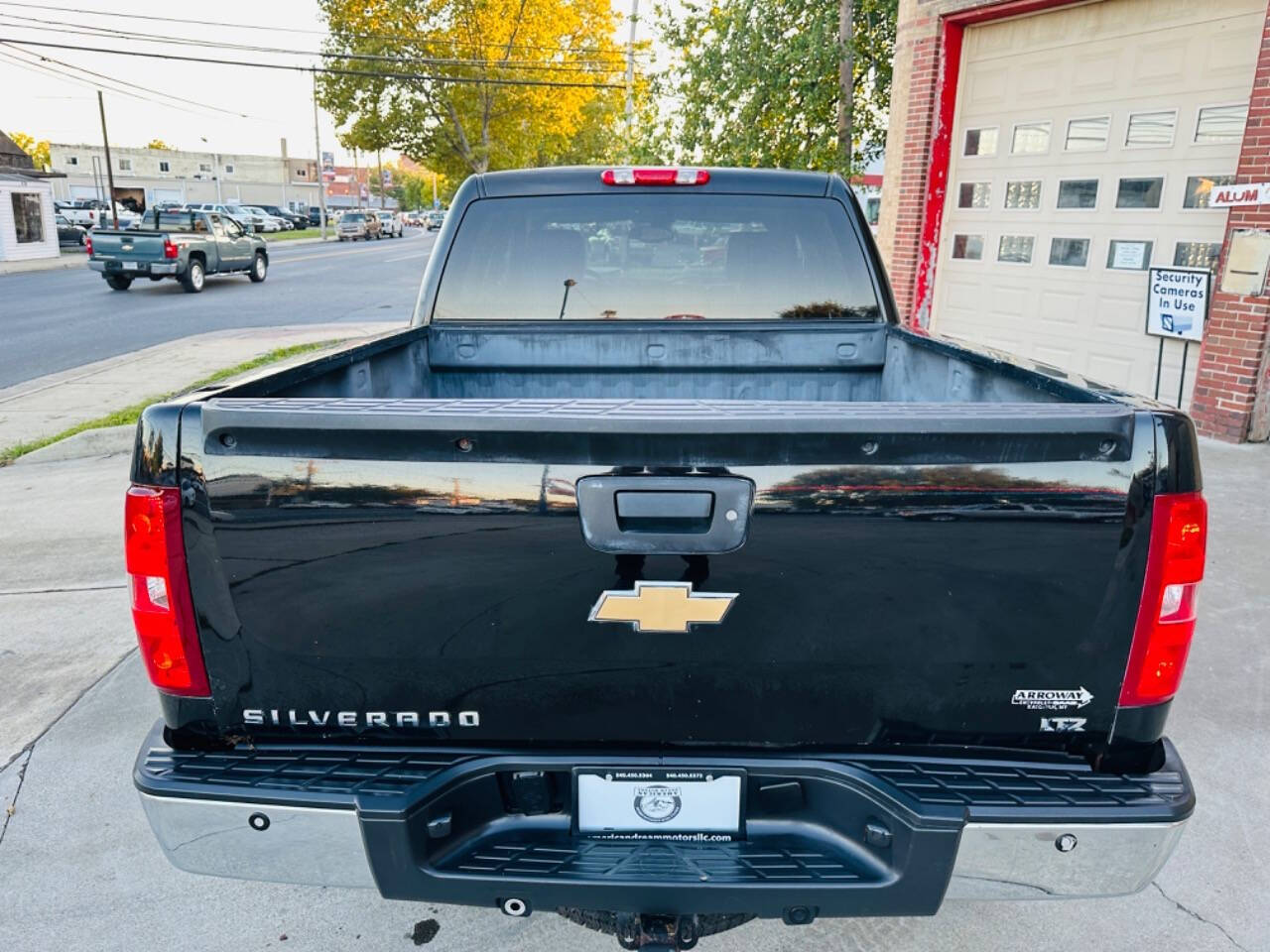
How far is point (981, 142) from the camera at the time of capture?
9797 mm

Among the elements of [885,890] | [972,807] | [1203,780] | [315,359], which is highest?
[315,359]

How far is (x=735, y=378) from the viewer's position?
11.5 ft

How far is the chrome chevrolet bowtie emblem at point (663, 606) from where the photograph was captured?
1.76 metres

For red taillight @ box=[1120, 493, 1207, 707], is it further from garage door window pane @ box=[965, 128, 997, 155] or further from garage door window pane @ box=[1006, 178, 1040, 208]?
garage door window pane @ box=[965, 128, 997, 155]

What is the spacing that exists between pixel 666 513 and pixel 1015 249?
29.4 ft

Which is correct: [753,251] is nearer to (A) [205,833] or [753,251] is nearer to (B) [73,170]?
(A) [205,833]

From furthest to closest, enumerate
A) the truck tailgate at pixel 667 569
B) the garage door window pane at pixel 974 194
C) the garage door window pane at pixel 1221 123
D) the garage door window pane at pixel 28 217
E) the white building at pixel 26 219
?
1. the garage door window pane at pixel 28 217
2. the white building at pixel 26 219
3. the garage door window pane at pixel 974 194
4. the garage door window pane at pixel 1221 123
5. the truck tailgate at pixel 667 569

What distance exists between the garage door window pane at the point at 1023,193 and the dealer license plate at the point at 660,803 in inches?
347

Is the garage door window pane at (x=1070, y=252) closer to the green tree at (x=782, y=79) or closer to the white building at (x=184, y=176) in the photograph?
the green tree at (x=782, y=79)

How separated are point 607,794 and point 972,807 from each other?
2.37ft

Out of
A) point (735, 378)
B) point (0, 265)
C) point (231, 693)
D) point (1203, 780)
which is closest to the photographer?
point (231, 693)

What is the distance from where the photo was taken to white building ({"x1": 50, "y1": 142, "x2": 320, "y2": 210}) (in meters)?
93.3

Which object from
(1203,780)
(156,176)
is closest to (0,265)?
(1203,780)

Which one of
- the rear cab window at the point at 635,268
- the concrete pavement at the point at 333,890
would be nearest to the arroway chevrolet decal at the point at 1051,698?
the concrete pavement at the point at 333,890
